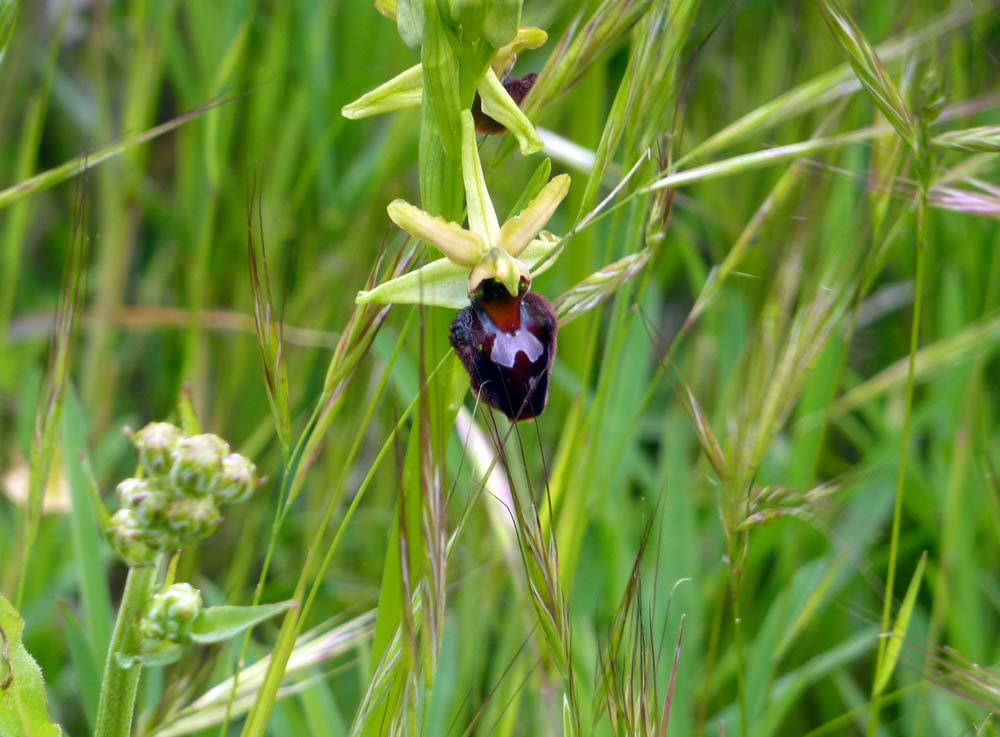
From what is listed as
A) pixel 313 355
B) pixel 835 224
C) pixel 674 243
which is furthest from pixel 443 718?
pixel 674 243

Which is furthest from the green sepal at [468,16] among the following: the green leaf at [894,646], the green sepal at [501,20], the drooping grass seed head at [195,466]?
the green leaf at [894,646]

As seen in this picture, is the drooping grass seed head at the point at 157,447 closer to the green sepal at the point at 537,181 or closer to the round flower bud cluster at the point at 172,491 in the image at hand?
the round flower bud cluster at the point at 172,491

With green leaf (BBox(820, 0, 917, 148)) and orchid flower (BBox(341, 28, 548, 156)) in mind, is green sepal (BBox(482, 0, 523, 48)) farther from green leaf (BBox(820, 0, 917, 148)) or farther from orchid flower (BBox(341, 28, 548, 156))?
green leaf (BBox(820, 0, 917, 148))

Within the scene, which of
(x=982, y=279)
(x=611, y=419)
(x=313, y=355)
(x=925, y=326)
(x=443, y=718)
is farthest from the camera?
(x=925, y=326)

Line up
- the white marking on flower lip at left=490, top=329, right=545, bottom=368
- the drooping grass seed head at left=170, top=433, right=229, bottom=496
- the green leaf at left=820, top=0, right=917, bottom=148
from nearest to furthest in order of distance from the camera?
the drooping grass seed head at left=170, top=433, right=229, bottom=496, the white marking on flower lip at left=490, top=329, right=545, bottom=368, the green leaf at left=820, top=0, right=917, bottom=148

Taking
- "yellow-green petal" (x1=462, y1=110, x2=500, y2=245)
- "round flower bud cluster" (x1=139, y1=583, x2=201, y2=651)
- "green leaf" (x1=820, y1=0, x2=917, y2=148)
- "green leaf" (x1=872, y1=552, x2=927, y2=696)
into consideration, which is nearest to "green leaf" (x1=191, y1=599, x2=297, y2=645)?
"round flower bud cluster" (x1=139, y1=583, x2=201, y2=651)

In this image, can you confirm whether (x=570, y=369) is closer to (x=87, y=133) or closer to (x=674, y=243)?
(x=674, y=243)
